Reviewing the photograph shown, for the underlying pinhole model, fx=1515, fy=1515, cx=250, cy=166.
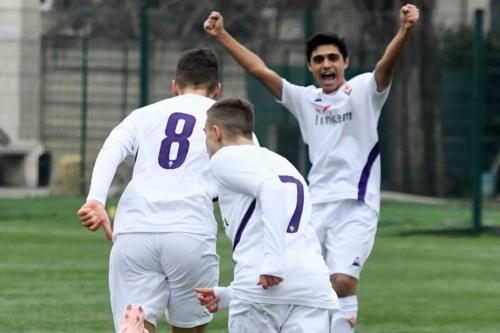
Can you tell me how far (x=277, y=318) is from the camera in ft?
23.2

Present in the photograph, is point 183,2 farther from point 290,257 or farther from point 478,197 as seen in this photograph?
point 290,257

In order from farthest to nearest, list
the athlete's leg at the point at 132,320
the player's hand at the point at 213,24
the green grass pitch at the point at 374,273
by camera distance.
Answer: the green grass pitch at the point at 374,273, the player's hand at the point at 213,24, the athlete's leg at the point at 132,320

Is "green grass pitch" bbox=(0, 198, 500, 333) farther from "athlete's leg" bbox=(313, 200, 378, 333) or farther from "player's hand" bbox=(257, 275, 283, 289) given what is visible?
"player's hand" bbox=(257, 275, 283, 289)

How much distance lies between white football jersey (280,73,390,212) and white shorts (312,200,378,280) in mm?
65

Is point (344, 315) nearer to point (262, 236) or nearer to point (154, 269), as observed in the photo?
point (154, 269)

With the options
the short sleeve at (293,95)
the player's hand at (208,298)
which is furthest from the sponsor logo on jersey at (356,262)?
the player's hand at (208,298)

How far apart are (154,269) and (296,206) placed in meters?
1.45

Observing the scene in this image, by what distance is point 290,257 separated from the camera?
7.04 m

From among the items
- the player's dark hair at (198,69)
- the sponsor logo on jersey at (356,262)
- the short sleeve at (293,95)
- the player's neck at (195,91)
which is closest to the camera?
the player's dark hair at (198,69)

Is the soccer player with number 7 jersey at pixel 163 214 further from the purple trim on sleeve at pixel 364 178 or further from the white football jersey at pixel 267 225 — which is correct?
the purple trim on sleeve at pixel 364 178

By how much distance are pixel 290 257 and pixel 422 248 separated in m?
11.3

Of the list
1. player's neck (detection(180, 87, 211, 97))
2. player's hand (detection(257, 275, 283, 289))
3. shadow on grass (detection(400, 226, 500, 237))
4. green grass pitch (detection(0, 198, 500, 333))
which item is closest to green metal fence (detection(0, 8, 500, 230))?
→ shadow on grass (detection(400, 226, 500, 237))

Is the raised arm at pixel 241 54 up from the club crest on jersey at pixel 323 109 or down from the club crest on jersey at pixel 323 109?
up

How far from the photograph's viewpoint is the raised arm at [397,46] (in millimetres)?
9320
